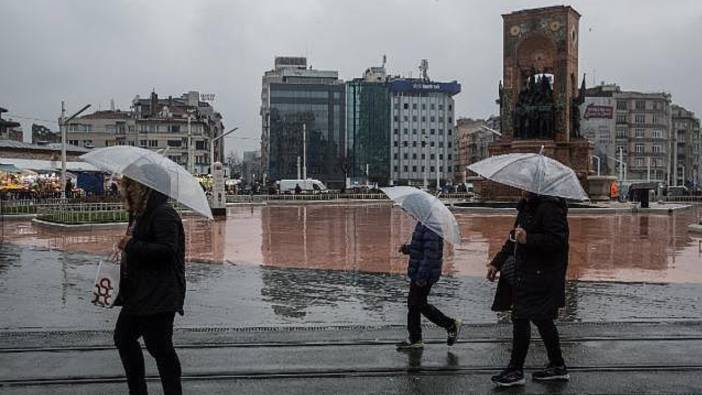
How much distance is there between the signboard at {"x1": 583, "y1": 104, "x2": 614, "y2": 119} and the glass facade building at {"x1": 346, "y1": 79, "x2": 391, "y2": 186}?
41175 millimetres

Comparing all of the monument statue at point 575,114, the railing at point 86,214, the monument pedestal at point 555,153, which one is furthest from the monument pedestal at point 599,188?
the railing at point 86,214

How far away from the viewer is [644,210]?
39656 mm

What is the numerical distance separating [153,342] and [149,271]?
481mm

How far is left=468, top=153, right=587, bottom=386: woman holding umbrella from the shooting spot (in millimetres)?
6043

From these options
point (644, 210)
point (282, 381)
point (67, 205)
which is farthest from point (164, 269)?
point (644, 210)

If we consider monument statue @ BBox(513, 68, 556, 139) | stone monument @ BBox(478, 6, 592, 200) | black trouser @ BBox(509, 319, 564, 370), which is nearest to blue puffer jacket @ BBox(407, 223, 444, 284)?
black trouser @ BBox(509, 319, 564, 370)

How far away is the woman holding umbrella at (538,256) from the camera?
6043 mm

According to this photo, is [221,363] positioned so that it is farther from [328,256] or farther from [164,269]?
[328,256]

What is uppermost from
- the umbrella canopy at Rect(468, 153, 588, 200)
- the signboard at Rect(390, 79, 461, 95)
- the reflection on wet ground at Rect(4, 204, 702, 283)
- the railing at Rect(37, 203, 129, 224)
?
the signboard at Rect(390, 79, 461, 95)

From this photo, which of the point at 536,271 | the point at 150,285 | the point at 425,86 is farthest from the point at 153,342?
the point at 425,86

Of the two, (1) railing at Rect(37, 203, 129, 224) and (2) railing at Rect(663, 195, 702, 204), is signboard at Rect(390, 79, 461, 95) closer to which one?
(2) railing at Rect(663, 195, 702, 204)

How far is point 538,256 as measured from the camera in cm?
607

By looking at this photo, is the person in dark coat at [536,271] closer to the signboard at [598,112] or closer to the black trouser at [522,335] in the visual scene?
the black trouser at [522,335]

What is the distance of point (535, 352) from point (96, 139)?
11298 centimetres
